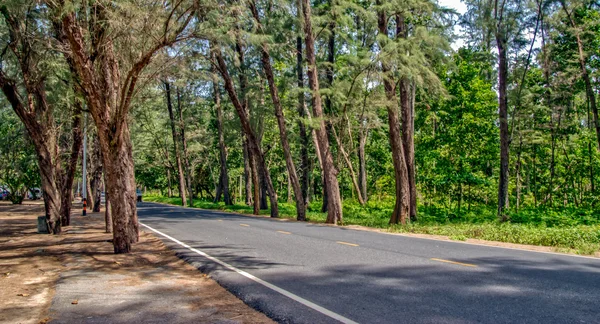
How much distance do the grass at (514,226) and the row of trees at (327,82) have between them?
1116 mm

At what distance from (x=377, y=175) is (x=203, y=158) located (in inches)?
869

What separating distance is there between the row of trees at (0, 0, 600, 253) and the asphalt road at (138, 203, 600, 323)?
4104 millimetres

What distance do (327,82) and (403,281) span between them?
68.0ft

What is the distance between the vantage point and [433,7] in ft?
63.6

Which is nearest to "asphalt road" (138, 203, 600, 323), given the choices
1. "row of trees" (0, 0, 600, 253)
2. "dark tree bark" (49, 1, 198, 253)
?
"dark tree bark" (49, 1, 198, 253)

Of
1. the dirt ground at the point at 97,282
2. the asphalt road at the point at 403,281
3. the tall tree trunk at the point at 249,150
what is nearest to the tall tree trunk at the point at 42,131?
the dirt ground at the point at 97,282

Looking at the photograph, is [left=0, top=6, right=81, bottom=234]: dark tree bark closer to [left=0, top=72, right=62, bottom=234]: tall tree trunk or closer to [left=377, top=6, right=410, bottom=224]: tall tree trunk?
[left=0, top=72, right=62, bottom=234]: tall tree trunk

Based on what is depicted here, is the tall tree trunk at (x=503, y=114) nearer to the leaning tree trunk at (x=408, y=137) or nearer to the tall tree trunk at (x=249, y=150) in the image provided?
the leaning tree trunk at (x=408, y=137)

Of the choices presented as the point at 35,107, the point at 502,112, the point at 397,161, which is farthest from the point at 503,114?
the point at 35,107

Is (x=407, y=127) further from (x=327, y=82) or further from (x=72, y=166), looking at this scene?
(x=72, y=166)

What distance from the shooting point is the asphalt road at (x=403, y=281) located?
17.2 ft

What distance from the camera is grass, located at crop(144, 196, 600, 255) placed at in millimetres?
12320

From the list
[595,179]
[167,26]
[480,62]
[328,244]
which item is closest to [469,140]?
[480,62]

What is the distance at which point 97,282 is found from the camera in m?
7.76
